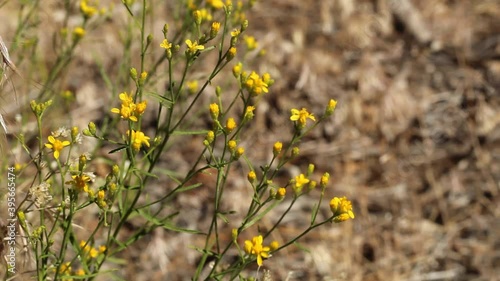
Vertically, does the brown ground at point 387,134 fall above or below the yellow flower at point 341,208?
above

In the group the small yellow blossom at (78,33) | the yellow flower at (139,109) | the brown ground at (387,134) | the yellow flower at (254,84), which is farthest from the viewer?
the brown ground at (387,134)

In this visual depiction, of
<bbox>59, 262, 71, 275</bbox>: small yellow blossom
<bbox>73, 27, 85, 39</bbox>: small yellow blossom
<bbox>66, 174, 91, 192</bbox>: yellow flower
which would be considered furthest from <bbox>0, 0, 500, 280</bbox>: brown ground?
<bbox>66, 174, 91, 192</bbox>: yellow flower

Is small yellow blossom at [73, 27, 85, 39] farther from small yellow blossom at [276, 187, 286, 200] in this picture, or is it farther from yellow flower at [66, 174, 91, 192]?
small yellow blossom at [276, 187, 286, 200]

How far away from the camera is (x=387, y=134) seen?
192 inches

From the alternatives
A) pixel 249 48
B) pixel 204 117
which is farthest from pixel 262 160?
pixel 249 48

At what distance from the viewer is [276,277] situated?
4.11m

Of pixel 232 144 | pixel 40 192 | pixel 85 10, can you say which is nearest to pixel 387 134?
pixel 85 10

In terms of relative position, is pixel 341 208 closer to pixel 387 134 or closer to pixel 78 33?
pixel 78 33

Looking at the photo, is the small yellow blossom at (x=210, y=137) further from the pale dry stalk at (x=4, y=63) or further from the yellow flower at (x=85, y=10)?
the yellow flower at (x=85, y=10)

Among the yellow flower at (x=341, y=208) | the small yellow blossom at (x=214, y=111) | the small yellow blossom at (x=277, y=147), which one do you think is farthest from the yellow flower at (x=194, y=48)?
the yellow flower at (x=341, y=208)

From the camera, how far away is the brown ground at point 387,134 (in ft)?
14.0

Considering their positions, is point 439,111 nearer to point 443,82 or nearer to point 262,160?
point 443,82

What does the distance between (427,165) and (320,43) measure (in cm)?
122

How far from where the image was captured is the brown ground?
4270mm
